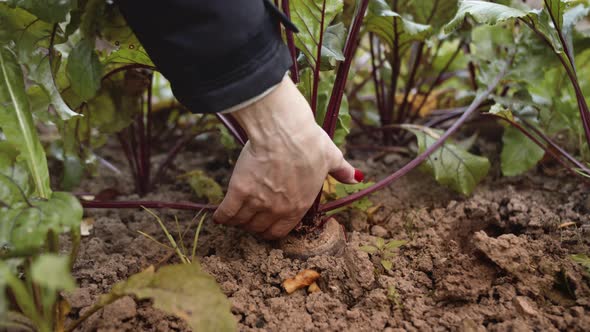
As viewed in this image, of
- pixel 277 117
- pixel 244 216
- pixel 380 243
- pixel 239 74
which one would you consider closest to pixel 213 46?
pixel 239 74

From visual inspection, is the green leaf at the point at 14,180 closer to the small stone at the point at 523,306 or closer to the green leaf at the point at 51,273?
the green leaf at the point at 51,273

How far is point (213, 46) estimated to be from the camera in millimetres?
1002

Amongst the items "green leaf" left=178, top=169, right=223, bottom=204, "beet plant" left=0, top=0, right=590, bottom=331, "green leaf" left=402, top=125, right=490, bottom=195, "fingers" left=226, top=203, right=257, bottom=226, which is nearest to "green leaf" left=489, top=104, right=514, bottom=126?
"beet plant" left=0, top=0, right=590, bottom=331

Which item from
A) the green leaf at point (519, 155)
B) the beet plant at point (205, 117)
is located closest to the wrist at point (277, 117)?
the beet plant at point (205, 117)

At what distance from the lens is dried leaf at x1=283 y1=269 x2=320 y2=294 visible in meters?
1.30

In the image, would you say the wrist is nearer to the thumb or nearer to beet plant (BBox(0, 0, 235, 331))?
the thumb

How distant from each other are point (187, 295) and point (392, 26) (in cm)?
123

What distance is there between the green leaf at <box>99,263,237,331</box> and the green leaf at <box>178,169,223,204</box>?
0.65 metres

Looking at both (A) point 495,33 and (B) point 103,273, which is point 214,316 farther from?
(A) point 495,33

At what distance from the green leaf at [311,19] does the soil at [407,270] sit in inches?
22.4

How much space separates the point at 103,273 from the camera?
4.47ft

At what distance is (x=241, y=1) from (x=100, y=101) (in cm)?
98

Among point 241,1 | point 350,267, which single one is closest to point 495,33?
point 350,267

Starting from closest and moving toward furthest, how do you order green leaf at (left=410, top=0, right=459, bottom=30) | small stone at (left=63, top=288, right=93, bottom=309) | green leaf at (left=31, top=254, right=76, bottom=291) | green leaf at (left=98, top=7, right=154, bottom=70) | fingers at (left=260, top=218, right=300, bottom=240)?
green leaf at (left=31, top=254, right=76, bottom=291) → small stone at (left=63, top=288, right=93, bottom=309) → fingers at (left=260, top=218, right=300, bottom=240) → green leaf at (left=98, top=7, right=154, bottom=70) → green leaf at (left=410, top=0, right=459, bottom=30)
